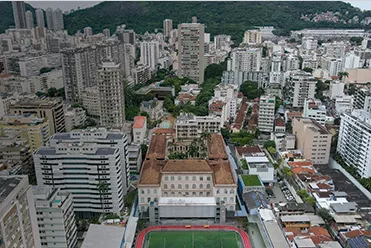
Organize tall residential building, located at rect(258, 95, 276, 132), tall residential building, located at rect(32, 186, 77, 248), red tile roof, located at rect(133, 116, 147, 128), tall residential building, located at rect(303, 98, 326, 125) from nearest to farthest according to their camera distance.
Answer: tall residential building, located at rect(32, 186, 77, 248) < red tile roof, located at rect(133, 116, 147, 128) < tall residential building, located at rect(258, 95, 276, 132) < tall residential building, located at rect(303, 98, 326, 125)

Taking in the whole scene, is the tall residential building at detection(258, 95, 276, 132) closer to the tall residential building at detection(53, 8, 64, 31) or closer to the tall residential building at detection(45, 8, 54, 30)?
the tall residential building at detection(53, 8, 64, 31)

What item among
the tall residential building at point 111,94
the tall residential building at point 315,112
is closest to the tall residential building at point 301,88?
the tall residential building at point 315,112

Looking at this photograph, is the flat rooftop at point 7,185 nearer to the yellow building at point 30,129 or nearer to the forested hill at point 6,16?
the yellow building at point 30,129

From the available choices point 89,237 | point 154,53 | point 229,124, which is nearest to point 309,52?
point 154,53

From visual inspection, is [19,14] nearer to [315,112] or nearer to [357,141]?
[315,112]

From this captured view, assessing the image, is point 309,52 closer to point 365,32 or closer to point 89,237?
point 365,32

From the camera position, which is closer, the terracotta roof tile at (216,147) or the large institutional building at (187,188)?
the large institutional building at (187,188)

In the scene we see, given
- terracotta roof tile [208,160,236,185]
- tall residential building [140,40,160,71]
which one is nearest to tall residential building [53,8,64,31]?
tall residential building [140,40,160,71]

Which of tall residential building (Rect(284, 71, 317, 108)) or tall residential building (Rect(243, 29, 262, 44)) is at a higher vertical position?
tall residential building (Rect(243, 29, 262, 44))
